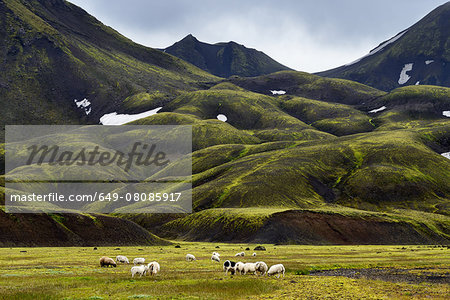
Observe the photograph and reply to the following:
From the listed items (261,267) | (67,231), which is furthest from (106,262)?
(67,231)

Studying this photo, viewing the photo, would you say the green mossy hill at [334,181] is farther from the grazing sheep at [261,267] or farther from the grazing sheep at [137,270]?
the grazing sheep at [137,270]

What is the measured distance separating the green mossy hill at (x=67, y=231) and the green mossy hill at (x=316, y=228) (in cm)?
2980

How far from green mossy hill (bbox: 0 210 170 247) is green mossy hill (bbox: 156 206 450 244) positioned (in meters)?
29.8

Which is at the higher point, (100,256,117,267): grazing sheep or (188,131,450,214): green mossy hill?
(188,131,450,214): green mossy hill

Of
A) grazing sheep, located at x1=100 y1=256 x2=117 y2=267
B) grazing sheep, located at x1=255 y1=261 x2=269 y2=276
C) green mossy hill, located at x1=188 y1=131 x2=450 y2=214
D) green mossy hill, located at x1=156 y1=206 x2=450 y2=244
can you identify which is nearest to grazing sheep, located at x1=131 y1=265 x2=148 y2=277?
grazing sheep, located at x1=100 y1=256 x2=117 y2=267

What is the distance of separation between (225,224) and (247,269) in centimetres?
8873

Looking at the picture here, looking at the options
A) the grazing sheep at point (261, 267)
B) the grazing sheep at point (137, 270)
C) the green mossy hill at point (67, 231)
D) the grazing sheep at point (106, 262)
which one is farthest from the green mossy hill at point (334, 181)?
the grazing sheep at point (137, 270)

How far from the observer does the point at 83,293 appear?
26016mm

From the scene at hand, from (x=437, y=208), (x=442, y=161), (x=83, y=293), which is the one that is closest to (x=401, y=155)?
(x=442, y=161)

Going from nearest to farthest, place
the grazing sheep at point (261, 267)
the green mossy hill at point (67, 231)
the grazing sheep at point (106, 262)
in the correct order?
the grazing sheep at point (261, 267)
the grazing sheep at point (106, 262)
the green mossy hill at point (67, 231)

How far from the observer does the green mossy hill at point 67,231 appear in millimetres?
81062

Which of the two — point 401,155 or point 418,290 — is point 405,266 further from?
point 401,155

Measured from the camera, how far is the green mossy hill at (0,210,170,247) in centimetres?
8106

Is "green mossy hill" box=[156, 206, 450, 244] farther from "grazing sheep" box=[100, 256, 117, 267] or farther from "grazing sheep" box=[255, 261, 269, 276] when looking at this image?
"grazing sheep" box=[255, 261, 269, 276]
